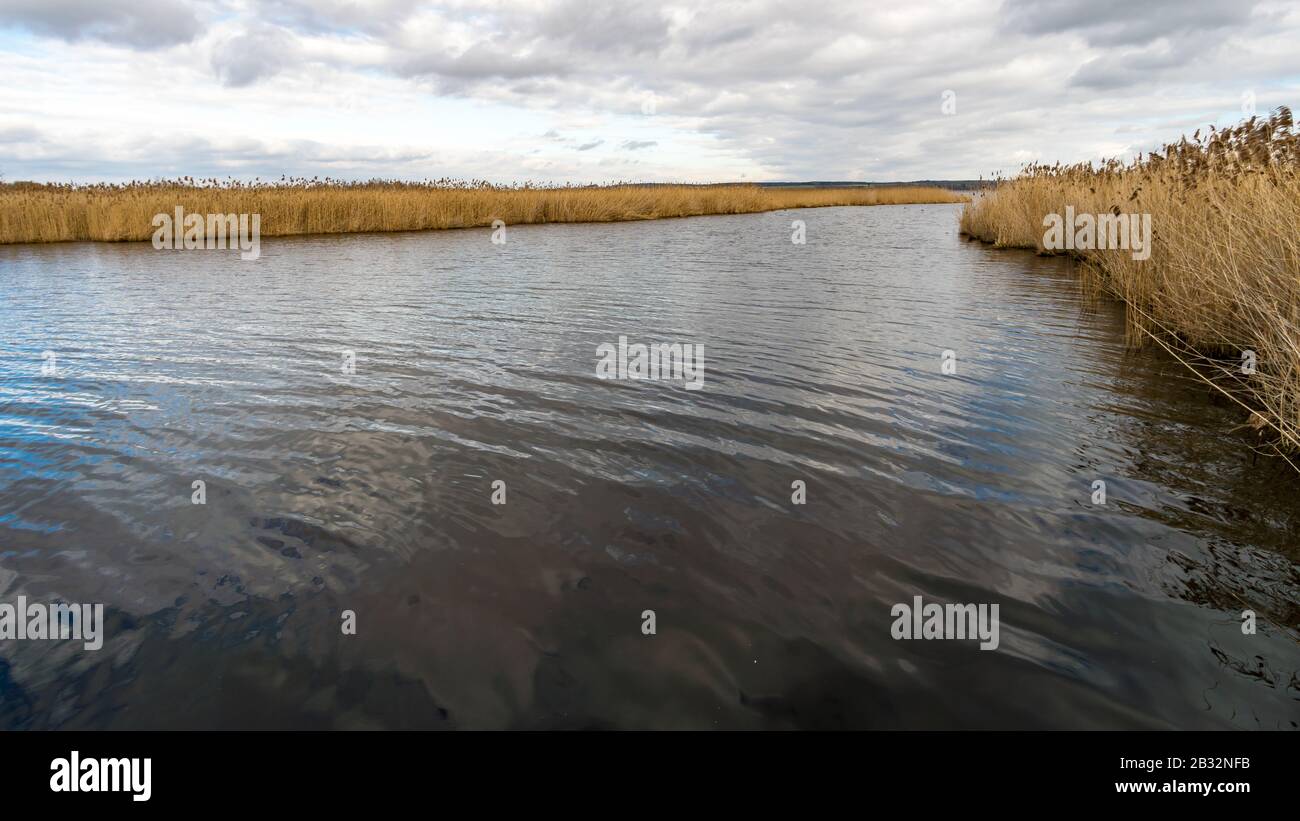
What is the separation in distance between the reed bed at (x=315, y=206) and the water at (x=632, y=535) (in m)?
21.0

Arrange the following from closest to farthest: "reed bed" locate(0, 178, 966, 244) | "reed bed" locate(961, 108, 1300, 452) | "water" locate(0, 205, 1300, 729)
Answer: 1. "water" locate(0, 205, 1300, 729)
2. "reed bed" locate(961, 108, 1300, 452)
3. "reed bed" locate(0, 178, 966, 244)

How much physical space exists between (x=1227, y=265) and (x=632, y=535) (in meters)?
7.61

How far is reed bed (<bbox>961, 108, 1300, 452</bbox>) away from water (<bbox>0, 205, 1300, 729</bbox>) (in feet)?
1.83

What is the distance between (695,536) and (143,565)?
3.27m

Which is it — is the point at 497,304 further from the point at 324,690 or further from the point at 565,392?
the point at 324,690

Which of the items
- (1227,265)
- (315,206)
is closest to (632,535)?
(1227,265)

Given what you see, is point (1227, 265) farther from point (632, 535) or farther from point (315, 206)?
point (315, 206)

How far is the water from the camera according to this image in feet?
9.80

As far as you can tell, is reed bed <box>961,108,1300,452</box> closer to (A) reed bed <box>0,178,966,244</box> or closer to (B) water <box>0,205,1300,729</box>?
(B) water <box>0,205,1300,729</box>

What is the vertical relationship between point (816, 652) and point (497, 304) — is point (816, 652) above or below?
below

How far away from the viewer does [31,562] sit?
3.98 metres

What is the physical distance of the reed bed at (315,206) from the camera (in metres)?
24.7

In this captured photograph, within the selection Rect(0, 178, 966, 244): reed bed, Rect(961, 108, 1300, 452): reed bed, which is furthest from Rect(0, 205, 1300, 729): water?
Rect(0, 178, 966, 244): reed bed
